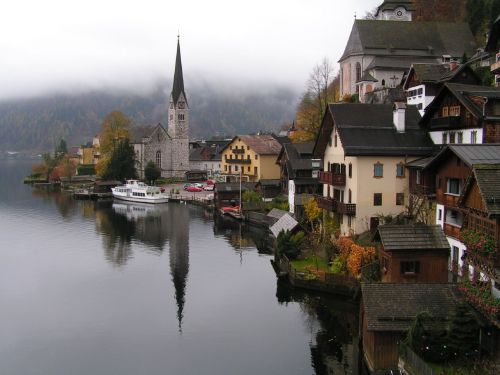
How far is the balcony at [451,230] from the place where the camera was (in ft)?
92.5

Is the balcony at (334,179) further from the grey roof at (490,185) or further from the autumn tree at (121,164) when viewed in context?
the autumn tree at (121,164)

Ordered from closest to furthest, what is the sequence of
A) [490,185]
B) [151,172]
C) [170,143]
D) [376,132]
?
[490,185] < [376,132] < [151,172] < [170,143]

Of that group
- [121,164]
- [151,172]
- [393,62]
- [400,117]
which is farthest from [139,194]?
[400,117]

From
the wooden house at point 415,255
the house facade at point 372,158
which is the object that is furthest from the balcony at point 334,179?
the wooden house at point 415,255

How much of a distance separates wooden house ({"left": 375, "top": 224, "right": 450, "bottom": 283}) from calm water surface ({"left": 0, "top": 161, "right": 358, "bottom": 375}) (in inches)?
155

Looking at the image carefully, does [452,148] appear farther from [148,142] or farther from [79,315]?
[148,142]

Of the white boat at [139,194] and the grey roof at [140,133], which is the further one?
the grey roof at [140,133]

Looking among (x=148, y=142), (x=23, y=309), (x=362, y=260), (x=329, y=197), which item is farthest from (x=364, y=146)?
(x=148, y=142)

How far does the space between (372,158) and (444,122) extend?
5.09m

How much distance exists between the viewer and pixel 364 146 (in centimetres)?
3912

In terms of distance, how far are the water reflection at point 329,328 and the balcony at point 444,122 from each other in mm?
12939

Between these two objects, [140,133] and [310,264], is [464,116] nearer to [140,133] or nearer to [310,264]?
[310,264]

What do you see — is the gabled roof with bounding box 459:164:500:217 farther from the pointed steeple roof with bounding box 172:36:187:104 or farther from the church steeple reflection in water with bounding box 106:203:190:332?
the pointed steeple roof with bounding box 172:36:187:104

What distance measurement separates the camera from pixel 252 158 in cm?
9181
